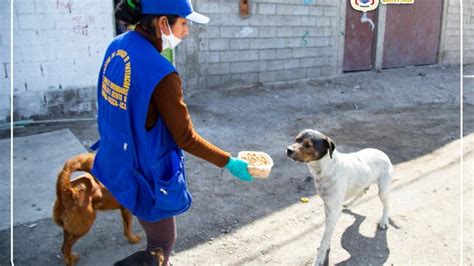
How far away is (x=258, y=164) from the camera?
7.81 ft

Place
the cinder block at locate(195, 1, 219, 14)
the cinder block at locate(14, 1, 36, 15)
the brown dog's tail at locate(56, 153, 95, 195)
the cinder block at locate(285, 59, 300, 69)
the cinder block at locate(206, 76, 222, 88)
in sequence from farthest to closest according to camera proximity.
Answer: the cinder block at locate(285, 59, 300, 69), the cinder block at locate(206, 76, 222, 88), the cinder block at locate(195, 1, 219, 14), the cinder block at locate(14, 1, 36, 15), the brown dog's tail at locate(56, 153, 95, 195)

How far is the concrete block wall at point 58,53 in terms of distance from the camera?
19.9 ft

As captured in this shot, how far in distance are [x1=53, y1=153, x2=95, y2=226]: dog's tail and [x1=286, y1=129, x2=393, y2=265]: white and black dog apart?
136 centimetres

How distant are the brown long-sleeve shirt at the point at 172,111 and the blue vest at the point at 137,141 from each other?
3 cm

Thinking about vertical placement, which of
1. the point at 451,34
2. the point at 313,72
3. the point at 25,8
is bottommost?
the point at 313,72

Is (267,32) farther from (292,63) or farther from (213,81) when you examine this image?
(213,81)

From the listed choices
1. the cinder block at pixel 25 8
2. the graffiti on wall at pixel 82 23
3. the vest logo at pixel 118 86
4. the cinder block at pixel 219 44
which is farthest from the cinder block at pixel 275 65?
the vest logo at pixel 118 86

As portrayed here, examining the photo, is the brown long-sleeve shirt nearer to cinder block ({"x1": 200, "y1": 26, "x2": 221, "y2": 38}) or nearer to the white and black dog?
the white and black dog

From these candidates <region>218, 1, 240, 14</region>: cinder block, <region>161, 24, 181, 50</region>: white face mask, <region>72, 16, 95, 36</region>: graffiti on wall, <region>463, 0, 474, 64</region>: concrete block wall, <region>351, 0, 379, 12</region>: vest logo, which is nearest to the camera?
<region>161, 24, 181, 50</region>: white face mask

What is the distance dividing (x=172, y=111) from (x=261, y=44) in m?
7.49

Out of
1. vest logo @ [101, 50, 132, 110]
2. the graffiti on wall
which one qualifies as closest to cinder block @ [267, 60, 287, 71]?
the graffiti on wall

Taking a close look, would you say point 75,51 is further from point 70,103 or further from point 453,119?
point 453,119

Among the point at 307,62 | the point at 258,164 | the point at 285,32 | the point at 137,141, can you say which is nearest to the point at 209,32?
the point at 285,32

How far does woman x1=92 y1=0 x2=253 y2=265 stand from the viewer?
1.88 metres
